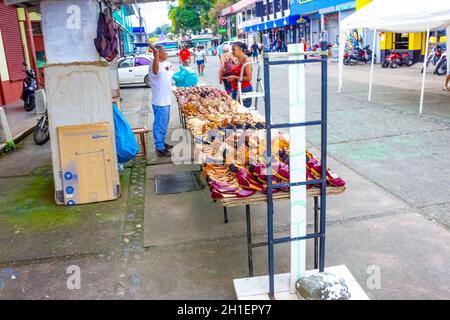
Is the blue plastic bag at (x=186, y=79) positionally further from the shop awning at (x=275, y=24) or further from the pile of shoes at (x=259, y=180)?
the shop awning at (x=275, y=24)

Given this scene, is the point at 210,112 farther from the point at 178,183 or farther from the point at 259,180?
the point at 259,180

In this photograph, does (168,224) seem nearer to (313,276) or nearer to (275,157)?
(275,157)

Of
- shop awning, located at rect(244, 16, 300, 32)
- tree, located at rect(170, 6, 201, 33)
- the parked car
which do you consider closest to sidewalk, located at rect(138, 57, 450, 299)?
the parked car

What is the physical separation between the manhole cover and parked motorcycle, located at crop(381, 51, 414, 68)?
1771cm

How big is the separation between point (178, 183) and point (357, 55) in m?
20.7

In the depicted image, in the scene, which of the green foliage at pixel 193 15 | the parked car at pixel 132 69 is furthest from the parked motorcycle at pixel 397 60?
the green foliage at pixel 193 15

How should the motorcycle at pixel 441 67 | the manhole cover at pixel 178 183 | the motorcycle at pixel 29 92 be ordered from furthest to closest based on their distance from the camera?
the motorcycle at pixel 441 67
the motorcycle at pixel 29 92
the manhole cover at pixel 178 183

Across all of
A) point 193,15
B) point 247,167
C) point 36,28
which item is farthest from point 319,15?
point 193,15

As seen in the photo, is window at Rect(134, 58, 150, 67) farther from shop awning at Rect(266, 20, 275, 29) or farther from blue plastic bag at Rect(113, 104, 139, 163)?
shop awning at Rect(266, 20, 275, 29)

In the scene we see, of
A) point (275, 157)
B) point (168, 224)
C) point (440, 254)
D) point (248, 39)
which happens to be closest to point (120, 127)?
point (168, 224)

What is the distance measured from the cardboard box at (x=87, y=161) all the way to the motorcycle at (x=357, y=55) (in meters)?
21.3

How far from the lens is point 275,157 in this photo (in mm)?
3348

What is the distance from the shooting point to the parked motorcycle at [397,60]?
20.9 metres
